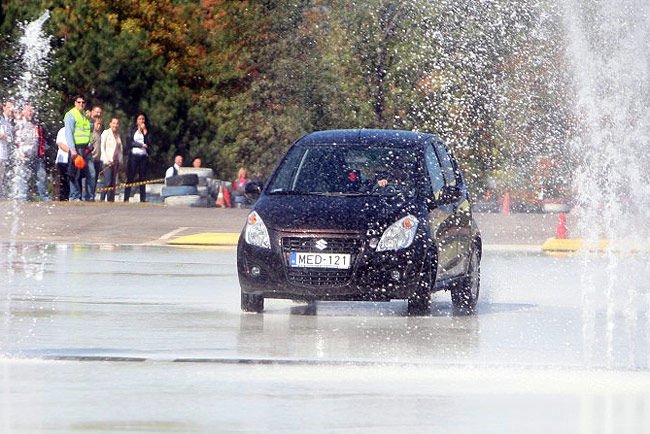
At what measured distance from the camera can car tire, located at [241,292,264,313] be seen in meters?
17.3

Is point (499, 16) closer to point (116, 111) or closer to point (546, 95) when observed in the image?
point (546, 95)

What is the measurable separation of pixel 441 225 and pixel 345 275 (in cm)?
114

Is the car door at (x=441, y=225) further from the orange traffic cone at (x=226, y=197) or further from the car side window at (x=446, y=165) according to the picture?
the orange traffic cone at (x=226, y=197)

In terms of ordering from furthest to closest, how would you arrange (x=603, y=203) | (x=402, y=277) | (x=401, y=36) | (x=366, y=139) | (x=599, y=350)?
1. (x=401, y=36)
2. (x=603, y=203)
3. (x=366, y=139)
4. (x=402, y=277)
5. (x=599, y=350)

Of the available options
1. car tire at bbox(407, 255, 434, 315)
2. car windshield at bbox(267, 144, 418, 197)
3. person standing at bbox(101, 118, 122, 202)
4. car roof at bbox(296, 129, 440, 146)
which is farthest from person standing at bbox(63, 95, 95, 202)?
car tire at bbox(407, 255, 434, 315)

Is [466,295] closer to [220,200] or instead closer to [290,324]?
[290,324]

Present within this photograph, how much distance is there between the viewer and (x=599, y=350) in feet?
47.2

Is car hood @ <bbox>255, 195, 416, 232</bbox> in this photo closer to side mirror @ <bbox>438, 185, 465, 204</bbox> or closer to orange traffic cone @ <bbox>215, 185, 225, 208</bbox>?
side mirror @ <bbox>438, 185, 465, 204</bbox>

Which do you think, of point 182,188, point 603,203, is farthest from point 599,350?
point 603,203

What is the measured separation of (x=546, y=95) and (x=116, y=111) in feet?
38.2

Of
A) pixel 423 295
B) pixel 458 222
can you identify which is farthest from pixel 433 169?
pixel 423 295

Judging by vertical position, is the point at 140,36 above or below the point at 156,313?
above

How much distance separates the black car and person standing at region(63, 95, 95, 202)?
1655cm

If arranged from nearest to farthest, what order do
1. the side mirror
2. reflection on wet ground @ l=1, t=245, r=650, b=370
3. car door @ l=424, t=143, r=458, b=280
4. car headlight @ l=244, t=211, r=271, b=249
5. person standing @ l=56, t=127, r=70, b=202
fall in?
reflection on wet ground @ l=1, t=245, r=650, b=370 < car headlight @ l=244, t=211, r=271, b=249 < car door @ l=424, t=143, r=458, b=280 < the side mirror < person standing @ l=56, t=127, r=70, b=202
